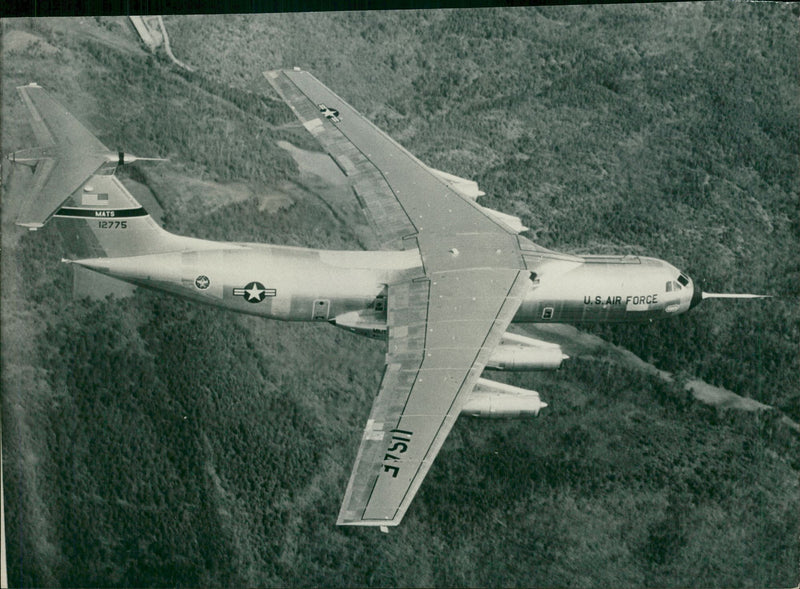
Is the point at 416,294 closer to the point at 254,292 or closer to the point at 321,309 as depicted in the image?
the point at 321,309

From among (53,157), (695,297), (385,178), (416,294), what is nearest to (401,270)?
(416,294)

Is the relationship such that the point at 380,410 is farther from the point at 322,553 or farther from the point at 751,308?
the point at 751,308

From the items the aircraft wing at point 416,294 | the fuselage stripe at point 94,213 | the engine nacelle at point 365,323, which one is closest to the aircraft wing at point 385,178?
the aircraft wing at point 416,294

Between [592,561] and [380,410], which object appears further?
[592,561]

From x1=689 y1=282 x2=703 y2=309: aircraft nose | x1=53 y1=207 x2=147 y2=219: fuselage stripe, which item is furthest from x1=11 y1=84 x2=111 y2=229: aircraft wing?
x1=689 y1=282 x2=703 y2=309: aircraft nose

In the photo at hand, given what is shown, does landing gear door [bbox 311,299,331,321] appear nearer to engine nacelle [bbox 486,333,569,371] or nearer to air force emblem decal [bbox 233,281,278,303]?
air force emblem decal [bbox 233,281,278,303]

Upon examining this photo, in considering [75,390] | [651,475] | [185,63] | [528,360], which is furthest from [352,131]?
[651,475]
